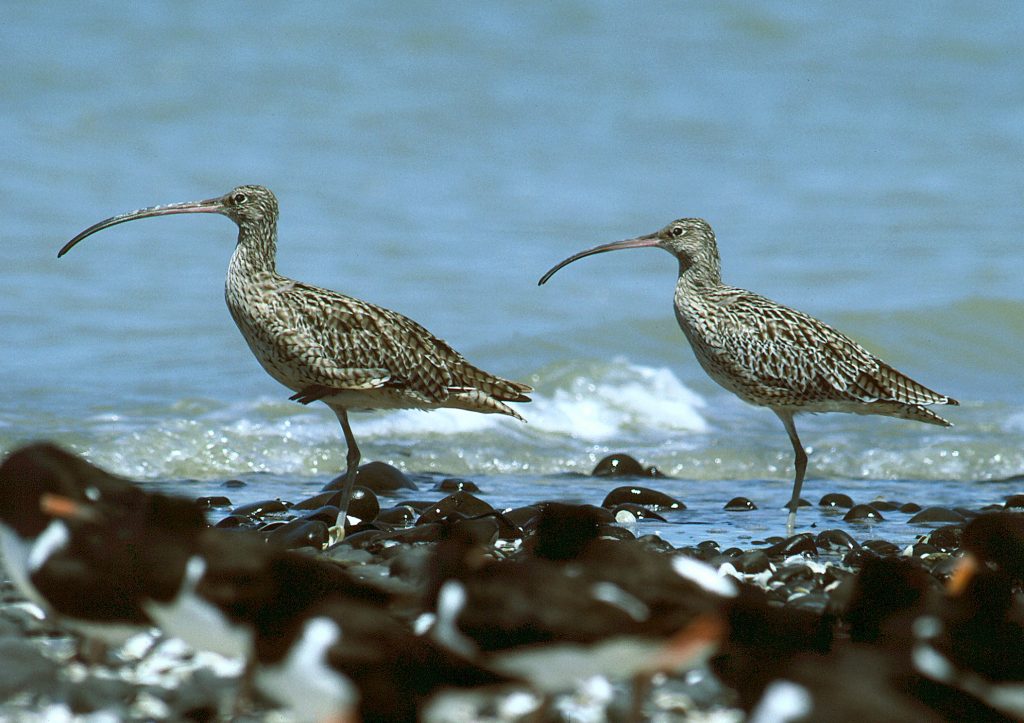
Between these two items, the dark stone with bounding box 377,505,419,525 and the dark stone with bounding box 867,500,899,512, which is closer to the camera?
the dark stone with bounding box 377,505,419,525

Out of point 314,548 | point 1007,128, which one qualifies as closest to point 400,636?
point 314,548

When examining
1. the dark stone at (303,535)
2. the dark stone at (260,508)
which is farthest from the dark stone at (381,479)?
the dark stone at (303,535)

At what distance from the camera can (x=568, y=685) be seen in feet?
15.3

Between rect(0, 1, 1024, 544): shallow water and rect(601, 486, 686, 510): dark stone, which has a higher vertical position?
rect(0, 1, 1024, 544): shallow water

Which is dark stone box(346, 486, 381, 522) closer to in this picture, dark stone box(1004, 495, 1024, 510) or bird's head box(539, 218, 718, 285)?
bird's head box(539, 218, 718, 285)

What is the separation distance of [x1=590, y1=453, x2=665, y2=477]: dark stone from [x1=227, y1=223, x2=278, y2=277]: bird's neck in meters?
3.23

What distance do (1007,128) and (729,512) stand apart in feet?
69.3

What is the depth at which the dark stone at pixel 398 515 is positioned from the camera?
28.9 ft

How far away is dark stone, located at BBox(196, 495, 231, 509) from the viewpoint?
9344mm

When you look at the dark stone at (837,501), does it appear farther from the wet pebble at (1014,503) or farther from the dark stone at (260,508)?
the dark stone at (260,508)

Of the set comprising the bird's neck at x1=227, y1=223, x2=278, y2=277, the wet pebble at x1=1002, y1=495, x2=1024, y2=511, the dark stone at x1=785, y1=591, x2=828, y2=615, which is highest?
the bird's neck at x1=227, y1=223, x2=278, y2=277

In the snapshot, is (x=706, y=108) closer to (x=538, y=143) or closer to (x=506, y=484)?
(x=538, y=143)

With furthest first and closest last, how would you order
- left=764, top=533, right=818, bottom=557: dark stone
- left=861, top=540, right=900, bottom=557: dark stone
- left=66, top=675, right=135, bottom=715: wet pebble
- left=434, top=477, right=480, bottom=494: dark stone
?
left=434, top=477, right=480, bottom=494: dark stone
left=764, top=533, right=818, bottom=557: dark stone
left=861, top=540, right=900, bottom=557: dark stone
left=66, top=675, right=135, bottom=715: wet pebble

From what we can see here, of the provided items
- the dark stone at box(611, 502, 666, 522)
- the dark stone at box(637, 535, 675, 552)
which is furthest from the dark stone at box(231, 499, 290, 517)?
the dark stone at box(637, 535, 675, 552)
